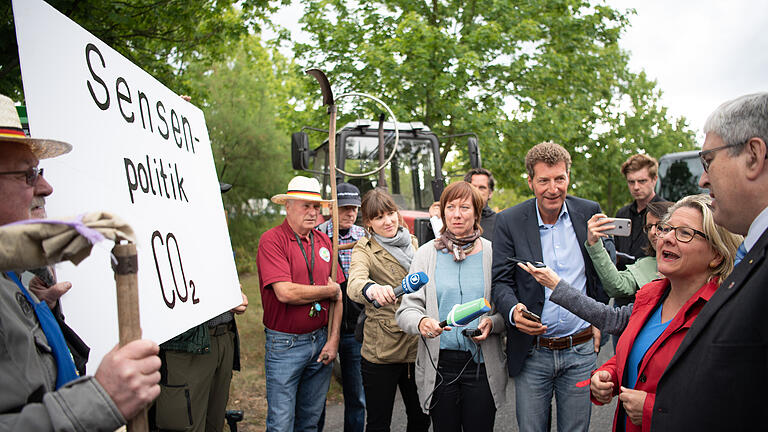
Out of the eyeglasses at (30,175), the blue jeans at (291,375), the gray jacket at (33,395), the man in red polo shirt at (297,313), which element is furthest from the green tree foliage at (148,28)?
the gray jacket at (33,395)

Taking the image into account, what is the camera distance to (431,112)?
11.0 meters

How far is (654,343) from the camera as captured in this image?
1.87 meters

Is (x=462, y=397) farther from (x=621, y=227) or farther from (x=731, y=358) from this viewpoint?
(x=731, y=358)

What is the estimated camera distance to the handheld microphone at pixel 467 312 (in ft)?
8.02

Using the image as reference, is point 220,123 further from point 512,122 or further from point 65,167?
point 65,167

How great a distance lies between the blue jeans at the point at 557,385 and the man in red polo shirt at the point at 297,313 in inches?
49.9

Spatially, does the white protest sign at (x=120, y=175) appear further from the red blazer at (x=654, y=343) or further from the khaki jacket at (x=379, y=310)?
the red blazer at (x=654, y=343)

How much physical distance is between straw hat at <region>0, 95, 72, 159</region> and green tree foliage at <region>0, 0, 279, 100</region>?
3404 mm

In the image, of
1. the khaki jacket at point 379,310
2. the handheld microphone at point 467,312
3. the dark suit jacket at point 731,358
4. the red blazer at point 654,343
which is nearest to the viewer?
the dark suit jacket at point 731,358

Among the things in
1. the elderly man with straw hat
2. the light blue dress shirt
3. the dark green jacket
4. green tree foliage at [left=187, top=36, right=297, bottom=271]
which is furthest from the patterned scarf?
green tree foliage at [left=187, top=36, right=297, bottom=271]

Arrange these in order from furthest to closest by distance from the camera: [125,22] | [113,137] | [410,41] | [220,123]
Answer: [220,123], [410,41], [125,22], [113,137]

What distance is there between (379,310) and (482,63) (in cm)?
883

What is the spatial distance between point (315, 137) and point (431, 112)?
3614 millimetres

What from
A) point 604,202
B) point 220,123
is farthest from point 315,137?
point 604,202
